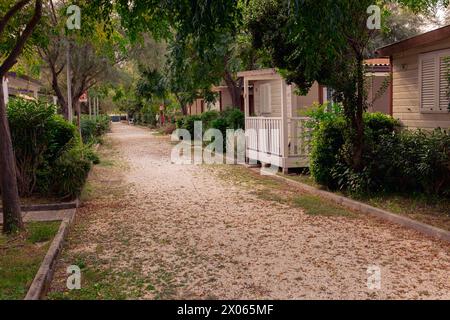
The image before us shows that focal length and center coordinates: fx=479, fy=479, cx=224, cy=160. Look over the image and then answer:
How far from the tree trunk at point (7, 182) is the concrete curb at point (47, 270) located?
0.70 meters

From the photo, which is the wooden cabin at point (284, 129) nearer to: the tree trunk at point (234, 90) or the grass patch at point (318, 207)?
the grass patch at point (318, 207)

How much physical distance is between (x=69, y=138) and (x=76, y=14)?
3.27m

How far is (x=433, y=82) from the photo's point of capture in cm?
1001

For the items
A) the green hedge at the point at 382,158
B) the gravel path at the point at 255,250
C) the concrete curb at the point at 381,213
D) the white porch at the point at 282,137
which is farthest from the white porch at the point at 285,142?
the gravel path at the point at 255,250

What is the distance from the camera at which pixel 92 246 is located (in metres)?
6.71

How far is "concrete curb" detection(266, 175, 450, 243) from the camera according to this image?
684 cm

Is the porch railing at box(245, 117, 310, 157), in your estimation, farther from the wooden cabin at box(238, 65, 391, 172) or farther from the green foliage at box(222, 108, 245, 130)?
the green foliage at box(222, 108, 245, 130)

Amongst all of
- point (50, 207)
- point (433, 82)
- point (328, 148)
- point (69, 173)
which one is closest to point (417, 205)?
point (328, 148)

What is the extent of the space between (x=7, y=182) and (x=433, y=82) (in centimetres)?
835

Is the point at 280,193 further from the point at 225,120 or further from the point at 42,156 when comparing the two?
the point at 225,120

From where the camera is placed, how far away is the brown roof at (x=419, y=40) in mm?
9367
